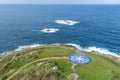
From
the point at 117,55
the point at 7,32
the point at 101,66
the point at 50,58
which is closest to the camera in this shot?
the point at 101,66

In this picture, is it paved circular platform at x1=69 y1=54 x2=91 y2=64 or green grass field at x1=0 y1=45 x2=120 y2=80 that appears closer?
green grass field at x1=0 y1=45 x2=120 y2=80

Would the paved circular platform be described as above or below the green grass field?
above

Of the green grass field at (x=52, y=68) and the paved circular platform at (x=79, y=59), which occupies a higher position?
the paved circular platform at (x=79, y=59)

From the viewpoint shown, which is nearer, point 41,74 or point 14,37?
point 41,74

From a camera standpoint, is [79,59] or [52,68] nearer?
[52,68]

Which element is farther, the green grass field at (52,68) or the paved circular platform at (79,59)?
the paved circular platform at (79,59)

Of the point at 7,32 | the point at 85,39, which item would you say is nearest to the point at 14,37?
the point at 7,32

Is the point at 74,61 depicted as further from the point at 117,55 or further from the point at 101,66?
the point at 117,55

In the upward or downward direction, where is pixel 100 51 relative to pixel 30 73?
downward
